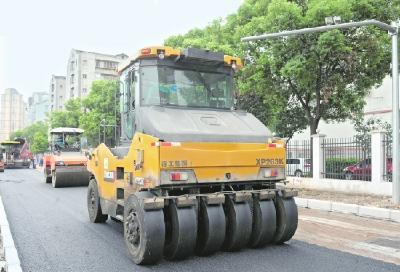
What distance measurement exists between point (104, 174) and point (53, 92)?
11130cm

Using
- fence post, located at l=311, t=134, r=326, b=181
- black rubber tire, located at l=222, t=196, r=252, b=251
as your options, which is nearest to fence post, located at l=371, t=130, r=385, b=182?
fence post, located at l=311, t=134, r=326, b=181

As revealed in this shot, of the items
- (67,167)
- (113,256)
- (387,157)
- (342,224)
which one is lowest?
(342,224)

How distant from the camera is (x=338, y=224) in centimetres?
976

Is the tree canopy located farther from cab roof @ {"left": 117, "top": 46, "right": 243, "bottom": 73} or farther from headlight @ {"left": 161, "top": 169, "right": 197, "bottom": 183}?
headlight @ {"left": 161, "top": 169, "right": 197, "bottom": 183}

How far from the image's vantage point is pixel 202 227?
631cm

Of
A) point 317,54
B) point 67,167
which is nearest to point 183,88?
point 317,54

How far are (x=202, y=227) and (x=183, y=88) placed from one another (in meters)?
2.25

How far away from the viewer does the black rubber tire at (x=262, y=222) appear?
670cm

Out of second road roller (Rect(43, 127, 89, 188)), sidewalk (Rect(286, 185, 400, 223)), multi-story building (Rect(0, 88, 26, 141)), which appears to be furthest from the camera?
multi-story building (Rect(0, 88, 26, 141))

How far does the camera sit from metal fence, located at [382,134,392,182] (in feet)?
48.3

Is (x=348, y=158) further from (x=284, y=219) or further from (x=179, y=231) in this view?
(x=179, y=231)

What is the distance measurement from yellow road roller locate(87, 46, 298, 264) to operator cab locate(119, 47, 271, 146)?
0.05 ft

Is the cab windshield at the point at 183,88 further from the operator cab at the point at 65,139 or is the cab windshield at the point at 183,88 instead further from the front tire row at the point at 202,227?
the operator cab at the point at 65,139

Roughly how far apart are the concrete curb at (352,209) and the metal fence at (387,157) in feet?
11.1
